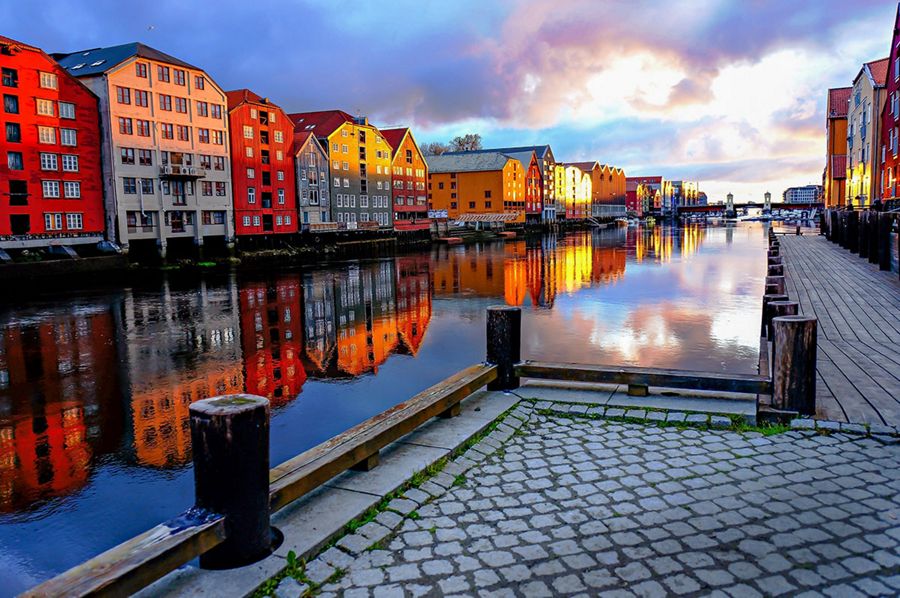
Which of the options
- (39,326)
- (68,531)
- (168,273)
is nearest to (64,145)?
(168,273)

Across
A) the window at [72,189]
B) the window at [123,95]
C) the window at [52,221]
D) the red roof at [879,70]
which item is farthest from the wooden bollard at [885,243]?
the window at [123,95]

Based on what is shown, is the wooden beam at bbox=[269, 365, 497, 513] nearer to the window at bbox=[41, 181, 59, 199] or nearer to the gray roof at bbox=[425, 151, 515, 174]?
the window at bbox=[41, 181, 59, 199]

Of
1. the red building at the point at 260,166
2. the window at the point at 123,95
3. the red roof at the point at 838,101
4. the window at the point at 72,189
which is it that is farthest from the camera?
the red roof at the point at 838,101

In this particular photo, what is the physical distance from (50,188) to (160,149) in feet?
35.2

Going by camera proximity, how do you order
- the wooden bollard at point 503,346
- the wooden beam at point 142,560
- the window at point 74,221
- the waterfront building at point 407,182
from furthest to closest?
1. the waterfront building at point 407,182
2. the window at point 74,221
3. the wooden bollard at point 503,346
4. the wooden beam at point 142,560

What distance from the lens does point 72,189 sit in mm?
51688

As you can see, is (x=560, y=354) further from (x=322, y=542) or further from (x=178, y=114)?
(x=178, y=114)

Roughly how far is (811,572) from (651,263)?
46.8 meters

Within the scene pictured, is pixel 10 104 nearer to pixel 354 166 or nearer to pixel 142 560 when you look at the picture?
pixel 354 166

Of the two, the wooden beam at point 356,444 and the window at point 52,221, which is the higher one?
the window at point 52,221

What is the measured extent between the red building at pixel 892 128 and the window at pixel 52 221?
61.2 meters

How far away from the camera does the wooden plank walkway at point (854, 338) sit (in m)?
8.07

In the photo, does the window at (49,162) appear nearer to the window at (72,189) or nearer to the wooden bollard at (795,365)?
the window at (72,189)

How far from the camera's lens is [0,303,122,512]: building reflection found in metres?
9.44
